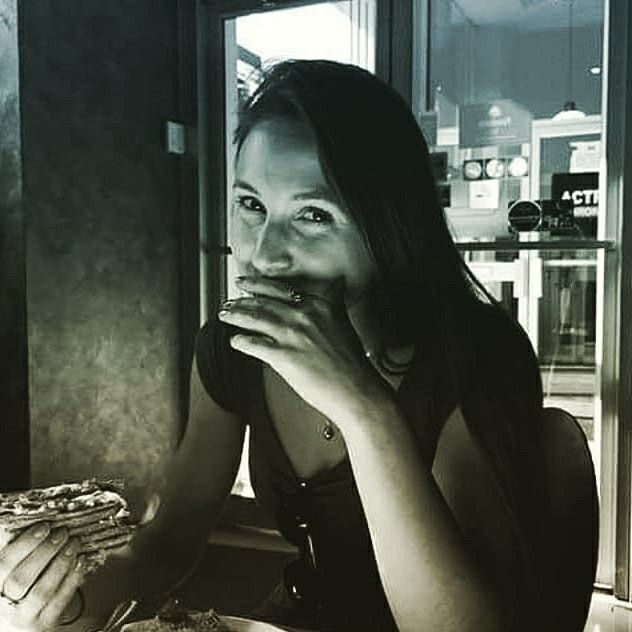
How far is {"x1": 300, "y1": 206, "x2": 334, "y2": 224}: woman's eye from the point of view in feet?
3.25

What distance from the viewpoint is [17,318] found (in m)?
1.38

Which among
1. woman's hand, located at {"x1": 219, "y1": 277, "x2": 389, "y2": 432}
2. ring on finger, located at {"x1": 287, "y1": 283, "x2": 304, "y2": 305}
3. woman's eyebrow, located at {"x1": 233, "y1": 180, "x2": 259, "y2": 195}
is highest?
woman's eyebrow, located at {"x1": 233, "y1": 180, "x2": 259, "y2": 195}

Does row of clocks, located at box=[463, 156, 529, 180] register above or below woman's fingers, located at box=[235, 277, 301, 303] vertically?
above

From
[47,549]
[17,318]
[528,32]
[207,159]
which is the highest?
[528,32]

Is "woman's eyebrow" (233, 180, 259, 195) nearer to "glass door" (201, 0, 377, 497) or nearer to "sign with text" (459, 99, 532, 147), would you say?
"glass door" (201, 0, 377, 497)

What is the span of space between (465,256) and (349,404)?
0.88 feet

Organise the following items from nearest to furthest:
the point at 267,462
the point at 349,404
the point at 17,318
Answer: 1. the point at 349,404
2. the point at 267,462
3. the point at 17,318

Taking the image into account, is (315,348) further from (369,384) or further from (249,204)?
(249,204)

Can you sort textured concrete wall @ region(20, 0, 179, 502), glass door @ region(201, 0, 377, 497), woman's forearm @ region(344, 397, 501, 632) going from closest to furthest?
woman's forearm @ region(344, 397, 501, 632)
glass door @ region(201, 0, 377, 497)
textured concrete wall @ region(20, 0, 179, 502)

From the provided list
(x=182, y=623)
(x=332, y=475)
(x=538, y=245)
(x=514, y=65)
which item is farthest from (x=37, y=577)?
(x=514, y=65)

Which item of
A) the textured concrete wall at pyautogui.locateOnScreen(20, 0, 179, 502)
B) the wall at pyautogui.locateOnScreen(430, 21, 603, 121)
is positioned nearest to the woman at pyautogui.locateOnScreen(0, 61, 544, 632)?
the wall at pyautogui.locateOnScreen(430, 21, 603, 121)

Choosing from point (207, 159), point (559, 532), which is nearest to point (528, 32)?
point (207, 159)

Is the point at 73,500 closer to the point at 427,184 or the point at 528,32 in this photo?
the point at 427,184

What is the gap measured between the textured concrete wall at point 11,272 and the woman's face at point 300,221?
1.78 feet
